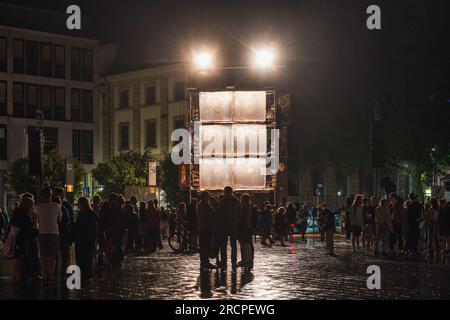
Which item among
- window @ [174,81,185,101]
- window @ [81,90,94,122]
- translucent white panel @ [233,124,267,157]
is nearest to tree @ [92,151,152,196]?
window @ [174,81,185,101]

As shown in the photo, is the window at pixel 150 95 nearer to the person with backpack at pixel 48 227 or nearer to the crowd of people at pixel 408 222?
the crowd of people at pixel 408 222

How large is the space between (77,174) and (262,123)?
93.2 feet

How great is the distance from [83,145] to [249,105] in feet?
129

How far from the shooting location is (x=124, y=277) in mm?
18719

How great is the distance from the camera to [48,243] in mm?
17266

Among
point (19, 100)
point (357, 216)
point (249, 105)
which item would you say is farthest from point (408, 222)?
point (19, 100)

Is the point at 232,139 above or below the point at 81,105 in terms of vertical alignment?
below

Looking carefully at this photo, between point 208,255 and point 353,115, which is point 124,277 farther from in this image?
point 353,115

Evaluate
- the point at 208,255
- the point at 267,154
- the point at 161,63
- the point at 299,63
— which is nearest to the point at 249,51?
the point at 161,63

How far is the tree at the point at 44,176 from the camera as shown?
55.7m

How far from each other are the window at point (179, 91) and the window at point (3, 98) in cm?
1233

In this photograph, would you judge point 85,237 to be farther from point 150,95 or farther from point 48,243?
point 150,95

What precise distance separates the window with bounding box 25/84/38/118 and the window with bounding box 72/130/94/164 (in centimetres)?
419

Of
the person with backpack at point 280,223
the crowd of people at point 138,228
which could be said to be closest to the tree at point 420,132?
the person with backpack at point 280,223
